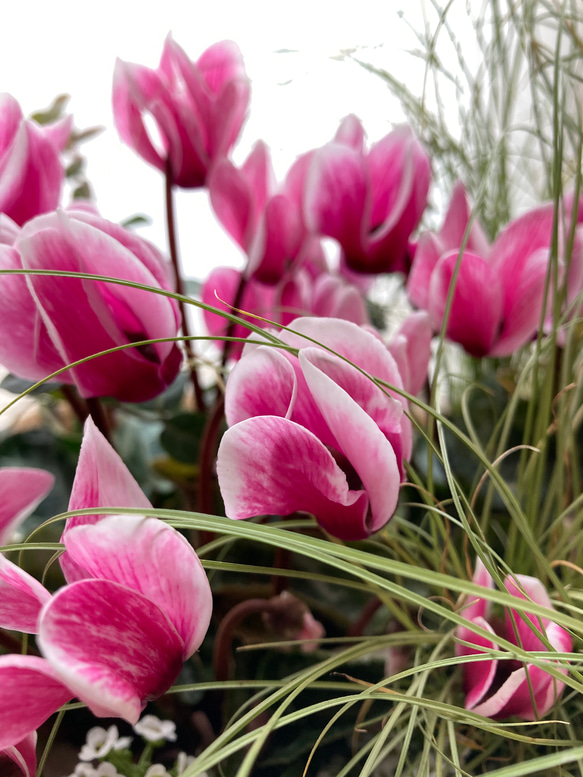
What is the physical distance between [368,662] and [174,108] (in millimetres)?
299

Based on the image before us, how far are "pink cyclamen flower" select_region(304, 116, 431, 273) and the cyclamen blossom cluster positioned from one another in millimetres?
224

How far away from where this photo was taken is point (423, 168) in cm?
36

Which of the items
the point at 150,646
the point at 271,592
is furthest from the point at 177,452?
the point at 150,646

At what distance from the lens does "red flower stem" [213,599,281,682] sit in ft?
0.88

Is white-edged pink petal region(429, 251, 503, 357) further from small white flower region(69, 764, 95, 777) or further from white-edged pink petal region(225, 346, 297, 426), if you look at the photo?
small white flower region(69, 764, 95, 777)

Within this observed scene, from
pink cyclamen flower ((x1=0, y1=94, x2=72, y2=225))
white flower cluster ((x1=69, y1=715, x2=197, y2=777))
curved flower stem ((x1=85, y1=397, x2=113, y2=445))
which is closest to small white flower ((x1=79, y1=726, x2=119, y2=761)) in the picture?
white flower cluster ((x1=69, y1=715, x2=197, y2=777))

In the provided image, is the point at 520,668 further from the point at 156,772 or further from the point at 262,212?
the point at 262,212

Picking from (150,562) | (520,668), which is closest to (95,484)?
(150,562)

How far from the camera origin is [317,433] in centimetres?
21

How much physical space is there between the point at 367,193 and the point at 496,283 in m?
0.09

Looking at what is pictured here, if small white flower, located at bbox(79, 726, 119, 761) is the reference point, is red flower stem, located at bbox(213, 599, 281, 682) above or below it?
above

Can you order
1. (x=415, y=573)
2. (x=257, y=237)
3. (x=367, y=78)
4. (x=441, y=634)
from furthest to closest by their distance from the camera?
(x=367, y=78) → (x=257, y=237) → (x=441, y=634) → (x=415, y=573)

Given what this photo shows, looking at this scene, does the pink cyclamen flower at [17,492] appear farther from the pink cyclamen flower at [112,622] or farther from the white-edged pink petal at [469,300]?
the white-edged pink petal at [469,300]

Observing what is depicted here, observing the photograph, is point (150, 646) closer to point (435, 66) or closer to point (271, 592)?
point (271, 592)
